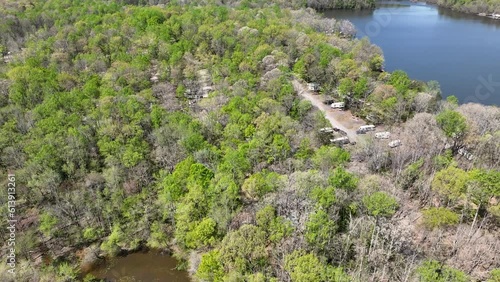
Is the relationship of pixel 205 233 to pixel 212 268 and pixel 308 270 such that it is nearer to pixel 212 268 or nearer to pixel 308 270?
pixel 212 268

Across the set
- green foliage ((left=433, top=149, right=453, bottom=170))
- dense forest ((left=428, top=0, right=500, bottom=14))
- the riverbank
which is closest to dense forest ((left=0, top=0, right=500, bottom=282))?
green foliage ((left=433, top=149, right=453, bottom=170))

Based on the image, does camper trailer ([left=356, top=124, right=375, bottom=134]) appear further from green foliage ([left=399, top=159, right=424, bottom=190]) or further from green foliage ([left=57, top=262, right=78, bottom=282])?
green foliage ([left=57, top=262, right=78, bottom=282])

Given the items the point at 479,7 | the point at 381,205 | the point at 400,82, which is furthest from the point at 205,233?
the point at 479,7

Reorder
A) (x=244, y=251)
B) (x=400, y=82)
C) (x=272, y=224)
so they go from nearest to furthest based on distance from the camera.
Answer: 1. (x=244, y=251)
2. (x=272, y=224)
3. (x=400, y=82)

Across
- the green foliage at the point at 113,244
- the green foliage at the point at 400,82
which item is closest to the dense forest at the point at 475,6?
the green foliage at the point at 400,82

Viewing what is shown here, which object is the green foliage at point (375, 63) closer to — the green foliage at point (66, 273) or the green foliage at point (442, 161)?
the green foliage at point (442, 161)

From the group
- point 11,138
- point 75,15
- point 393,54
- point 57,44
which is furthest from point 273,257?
point 75,15
